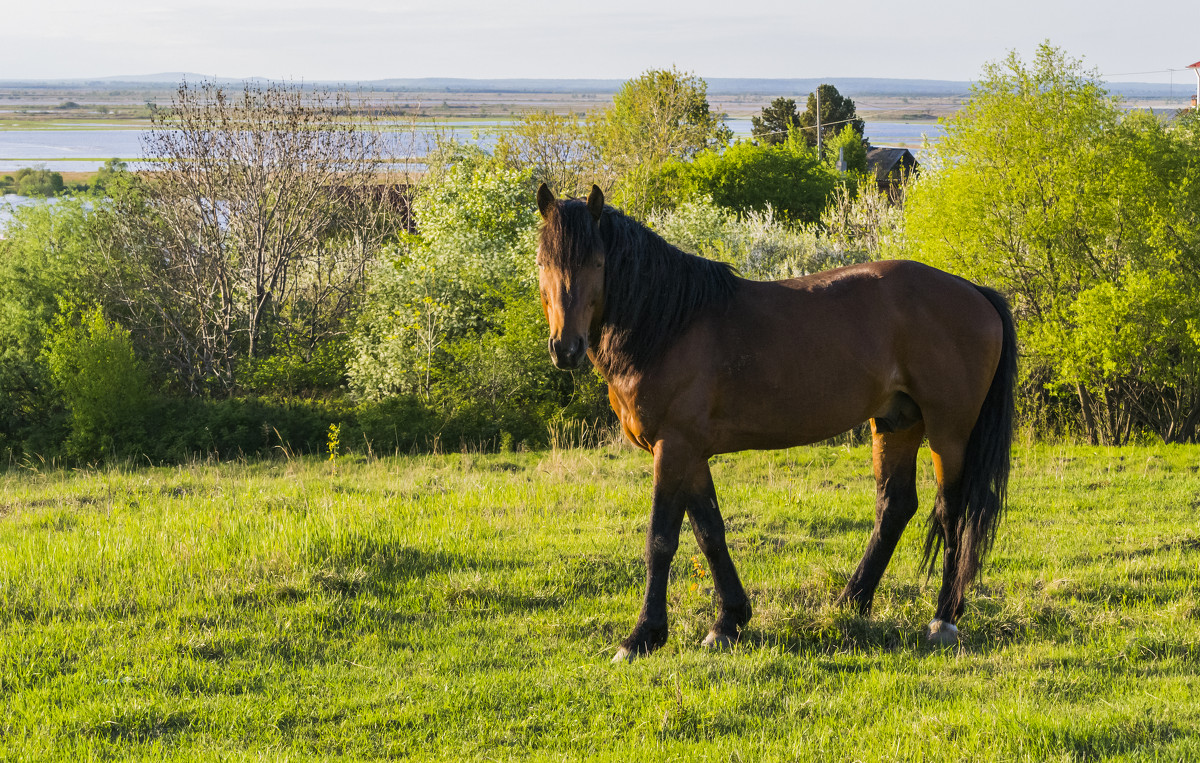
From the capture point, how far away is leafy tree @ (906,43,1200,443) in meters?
13.8

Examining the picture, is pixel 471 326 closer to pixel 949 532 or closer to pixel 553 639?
pixel 553 639

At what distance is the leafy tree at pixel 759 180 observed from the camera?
35.8m

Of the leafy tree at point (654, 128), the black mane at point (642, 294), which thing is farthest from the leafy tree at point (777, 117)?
the black mane at point (642, 294)

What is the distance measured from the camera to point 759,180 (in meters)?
36.8

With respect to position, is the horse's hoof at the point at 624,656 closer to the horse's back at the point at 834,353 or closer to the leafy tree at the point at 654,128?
the horse's back at the point at 834,353

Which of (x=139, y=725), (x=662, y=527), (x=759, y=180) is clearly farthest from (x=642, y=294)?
(x=759, y=180)

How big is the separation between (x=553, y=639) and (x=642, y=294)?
207 centimetres

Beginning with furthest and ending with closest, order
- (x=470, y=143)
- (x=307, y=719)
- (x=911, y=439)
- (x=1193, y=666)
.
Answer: (x=470, y=143) → (x=911, y=439) → (x=1193, y=666) → (x=307, y=719)

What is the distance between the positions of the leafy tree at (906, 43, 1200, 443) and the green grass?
583 centimetres

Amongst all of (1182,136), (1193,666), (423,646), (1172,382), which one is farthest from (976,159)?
(423,646)

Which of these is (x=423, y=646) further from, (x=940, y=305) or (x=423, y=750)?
(x=940, y=305)

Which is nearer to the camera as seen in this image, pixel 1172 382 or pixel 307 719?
pixel 307 719

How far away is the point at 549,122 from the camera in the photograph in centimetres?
3269

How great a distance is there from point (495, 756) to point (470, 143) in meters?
29.9
